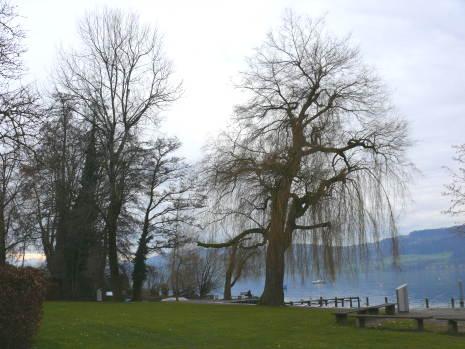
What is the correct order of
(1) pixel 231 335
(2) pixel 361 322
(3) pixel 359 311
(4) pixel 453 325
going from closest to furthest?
1. (1) pixel 231 335
2. (4) pixel 453 325
3. (2) pixel 361 322
4. (3) pixel 359 311

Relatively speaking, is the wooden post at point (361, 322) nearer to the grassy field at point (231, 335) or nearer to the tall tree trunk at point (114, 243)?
the grassy field at point (231, 335)

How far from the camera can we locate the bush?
31.6 feet

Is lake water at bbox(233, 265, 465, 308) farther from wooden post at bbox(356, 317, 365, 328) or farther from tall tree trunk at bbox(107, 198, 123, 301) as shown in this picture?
tall tree trunk at bbox(107, 198, 123, 301)

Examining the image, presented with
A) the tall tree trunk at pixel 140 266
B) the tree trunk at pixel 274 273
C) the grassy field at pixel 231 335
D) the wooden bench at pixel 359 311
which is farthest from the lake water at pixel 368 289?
the tall tree trunk at pixel 140 266

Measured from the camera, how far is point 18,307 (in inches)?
388

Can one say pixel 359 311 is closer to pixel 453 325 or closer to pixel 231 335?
pixel 453 325

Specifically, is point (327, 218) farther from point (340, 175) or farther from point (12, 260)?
point (12, 260)

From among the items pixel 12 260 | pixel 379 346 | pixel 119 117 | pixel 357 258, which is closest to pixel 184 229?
pixel 119 117

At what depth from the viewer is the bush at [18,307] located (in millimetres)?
9634

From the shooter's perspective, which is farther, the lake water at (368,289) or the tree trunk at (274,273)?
the tree trunk at (274,273)

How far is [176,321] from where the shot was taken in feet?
56.7

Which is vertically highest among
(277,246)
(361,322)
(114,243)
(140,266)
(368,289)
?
(114,243)

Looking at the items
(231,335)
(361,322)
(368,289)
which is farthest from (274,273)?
(368,289)

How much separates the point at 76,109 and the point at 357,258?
20804 millimetres
